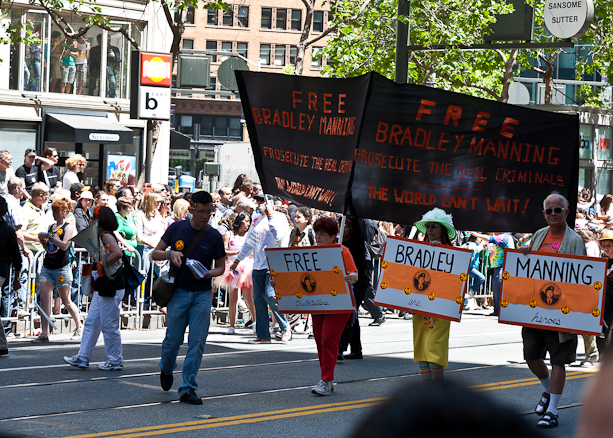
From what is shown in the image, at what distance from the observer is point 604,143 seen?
3177cm

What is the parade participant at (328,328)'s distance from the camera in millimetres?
8367

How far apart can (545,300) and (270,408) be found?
2610 millimetres

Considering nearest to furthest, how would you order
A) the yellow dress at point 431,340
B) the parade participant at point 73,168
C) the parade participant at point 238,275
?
the yellow dress at point 431,340 → the parade participant at point 238,275 → the parade participant at point 73,168

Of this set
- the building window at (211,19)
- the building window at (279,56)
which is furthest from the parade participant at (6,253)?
the building window at (211,19)

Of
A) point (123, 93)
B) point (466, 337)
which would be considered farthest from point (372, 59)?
point (466, 337)

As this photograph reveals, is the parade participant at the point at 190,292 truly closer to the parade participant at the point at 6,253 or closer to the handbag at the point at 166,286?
the handbag at the point at 166,286

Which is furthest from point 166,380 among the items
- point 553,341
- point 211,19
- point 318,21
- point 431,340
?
point 211,19

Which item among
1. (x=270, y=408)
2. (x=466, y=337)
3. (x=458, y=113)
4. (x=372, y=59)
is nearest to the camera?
(x=270, y=408)

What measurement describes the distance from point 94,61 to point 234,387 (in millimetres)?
22568

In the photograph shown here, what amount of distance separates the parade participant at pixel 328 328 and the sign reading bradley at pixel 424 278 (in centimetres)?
39

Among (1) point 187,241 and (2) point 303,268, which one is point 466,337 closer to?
(2) point 303,268

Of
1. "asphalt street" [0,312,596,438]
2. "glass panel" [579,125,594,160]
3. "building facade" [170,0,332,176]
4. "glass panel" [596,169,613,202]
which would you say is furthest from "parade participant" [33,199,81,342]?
"building facade" [170,0,332,176]

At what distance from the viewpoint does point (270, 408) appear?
7848 millimetres

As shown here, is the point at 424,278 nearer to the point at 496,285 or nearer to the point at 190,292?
the point at 190,292
